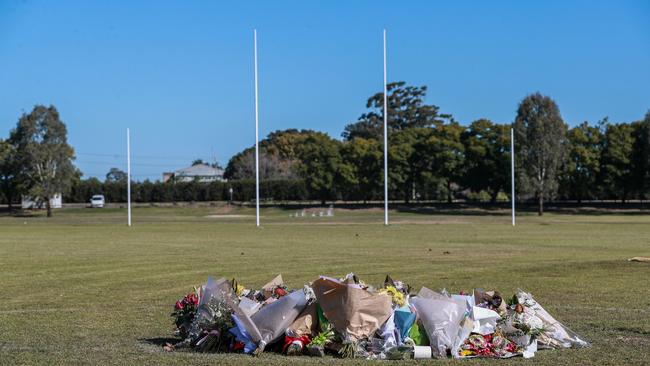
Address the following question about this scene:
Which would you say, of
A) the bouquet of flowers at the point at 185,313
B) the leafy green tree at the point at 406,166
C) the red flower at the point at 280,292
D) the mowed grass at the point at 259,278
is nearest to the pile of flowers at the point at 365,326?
the bouquet of flowers at the point at 185,313

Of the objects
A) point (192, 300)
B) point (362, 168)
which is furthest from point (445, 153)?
point (192, 300)

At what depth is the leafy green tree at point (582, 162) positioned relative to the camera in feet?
307

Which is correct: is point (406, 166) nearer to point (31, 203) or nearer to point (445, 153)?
point (445, 153)

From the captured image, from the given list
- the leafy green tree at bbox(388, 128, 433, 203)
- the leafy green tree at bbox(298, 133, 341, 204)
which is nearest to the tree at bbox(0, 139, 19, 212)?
the leafy green tree at bbox(298, 133, 341, 204)

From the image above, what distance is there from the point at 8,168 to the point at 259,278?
85.8 meters

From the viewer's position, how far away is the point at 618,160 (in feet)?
306

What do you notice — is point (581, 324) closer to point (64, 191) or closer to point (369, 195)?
point (64, 191)

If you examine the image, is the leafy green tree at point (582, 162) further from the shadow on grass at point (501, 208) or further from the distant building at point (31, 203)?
the distant building at point (31, 203)

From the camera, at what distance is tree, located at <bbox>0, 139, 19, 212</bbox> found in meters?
98.1

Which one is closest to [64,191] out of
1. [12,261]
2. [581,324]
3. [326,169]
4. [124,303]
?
[326,169]

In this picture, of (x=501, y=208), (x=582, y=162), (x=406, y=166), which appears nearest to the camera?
(x=582, y=162)

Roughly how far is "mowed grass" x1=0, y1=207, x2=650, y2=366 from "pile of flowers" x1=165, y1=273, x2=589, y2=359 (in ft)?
1.01

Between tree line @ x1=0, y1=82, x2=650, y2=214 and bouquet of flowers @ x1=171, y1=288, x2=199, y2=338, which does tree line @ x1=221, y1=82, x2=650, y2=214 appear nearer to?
tree line @ x1=0, y1=82, x2=650, y2=214

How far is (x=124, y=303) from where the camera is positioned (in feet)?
56.0
